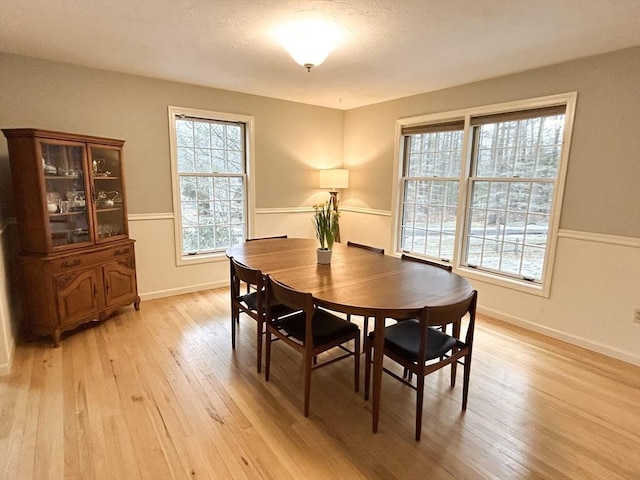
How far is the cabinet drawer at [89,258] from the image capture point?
114 inches

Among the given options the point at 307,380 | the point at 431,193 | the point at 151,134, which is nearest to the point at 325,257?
the point at 307,380

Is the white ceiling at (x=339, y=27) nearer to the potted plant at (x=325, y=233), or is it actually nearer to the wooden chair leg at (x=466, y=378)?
the potted plant at (x=325, y=233)

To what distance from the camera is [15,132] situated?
270 cm

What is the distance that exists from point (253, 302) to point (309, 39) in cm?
192

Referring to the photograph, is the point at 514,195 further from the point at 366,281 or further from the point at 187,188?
the point at 187,188

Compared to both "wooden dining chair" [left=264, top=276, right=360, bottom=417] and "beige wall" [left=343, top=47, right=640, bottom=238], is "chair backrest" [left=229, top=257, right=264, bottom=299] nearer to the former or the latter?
"wooden dining chair" [left=264, top=276, right=360, bottom=417]

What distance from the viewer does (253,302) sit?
275cm

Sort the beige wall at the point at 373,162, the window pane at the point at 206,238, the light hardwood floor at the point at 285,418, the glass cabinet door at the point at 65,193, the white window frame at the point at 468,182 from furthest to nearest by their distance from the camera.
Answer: the window pane at the point at 206,238, the white window frame at the point at 468,182, the glass cabinet door at the point at 65,193, the beige wall at the point at 373,162, the light hardwood floor at the point at 285,418

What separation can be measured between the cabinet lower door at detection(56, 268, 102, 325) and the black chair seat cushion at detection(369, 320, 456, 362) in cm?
255

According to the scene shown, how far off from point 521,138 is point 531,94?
390mm

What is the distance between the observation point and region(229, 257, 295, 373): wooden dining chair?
2.45m

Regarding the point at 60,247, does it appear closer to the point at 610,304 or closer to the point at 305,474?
the point at 305,474

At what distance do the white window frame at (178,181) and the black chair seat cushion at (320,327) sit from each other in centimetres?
225

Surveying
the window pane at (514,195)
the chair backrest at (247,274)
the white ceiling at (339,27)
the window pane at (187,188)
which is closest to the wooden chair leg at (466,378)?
the chair backrest at (247,274)
